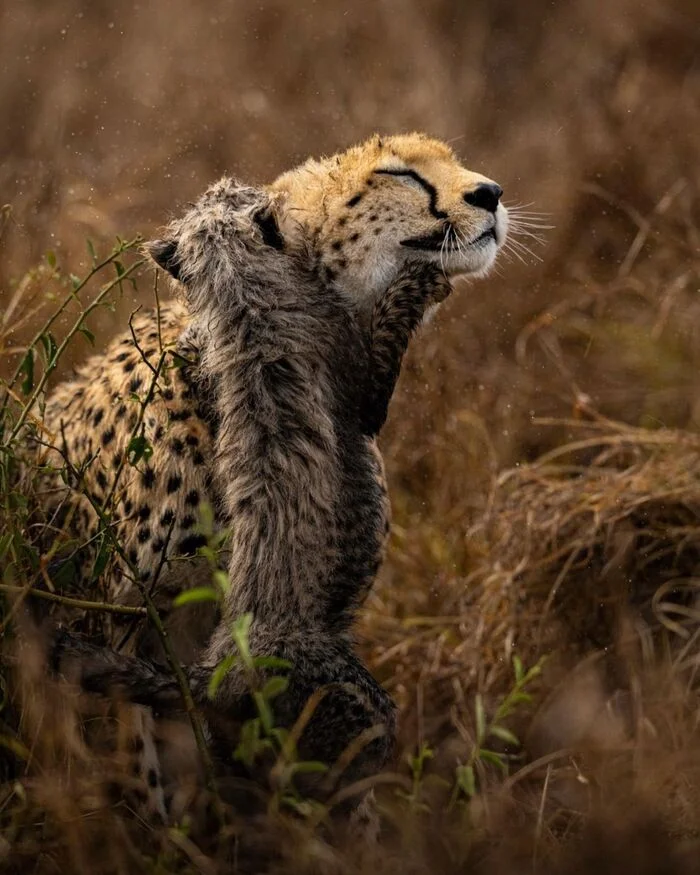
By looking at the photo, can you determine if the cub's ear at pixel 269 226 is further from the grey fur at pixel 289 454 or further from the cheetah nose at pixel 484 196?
the cheetah nose at pixel 484 196

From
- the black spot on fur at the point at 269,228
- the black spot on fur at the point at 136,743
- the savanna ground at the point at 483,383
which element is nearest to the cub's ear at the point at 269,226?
the black spot on fur at the point at 269,228

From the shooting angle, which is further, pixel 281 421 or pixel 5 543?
pixel 281 421

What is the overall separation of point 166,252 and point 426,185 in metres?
0.64

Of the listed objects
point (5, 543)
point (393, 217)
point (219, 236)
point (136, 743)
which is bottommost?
point (136, 743)

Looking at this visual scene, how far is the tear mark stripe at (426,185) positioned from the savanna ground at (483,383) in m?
0.82

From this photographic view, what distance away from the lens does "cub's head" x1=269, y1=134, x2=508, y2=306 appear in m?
2.78

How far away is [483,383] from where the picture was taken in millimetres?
4426

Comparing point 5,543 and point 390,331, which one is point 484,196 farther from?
point 5,543

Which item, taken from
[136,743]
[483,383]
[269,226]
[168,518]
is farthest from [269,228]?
[483,383]

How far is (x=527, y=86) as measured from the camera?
5.58m

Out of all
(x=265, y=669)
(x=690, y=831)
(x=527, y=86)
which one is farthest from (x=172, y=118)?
(x=690, y=831)

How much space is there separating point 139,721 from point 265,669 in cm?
66

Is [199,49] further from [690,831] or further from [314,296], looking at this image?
[690,831]

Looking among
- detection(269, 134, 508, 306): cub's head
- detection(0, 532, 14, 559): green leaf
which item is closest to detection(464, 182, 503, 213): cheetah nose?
detection(269, 134, 508, 306): cub's head
